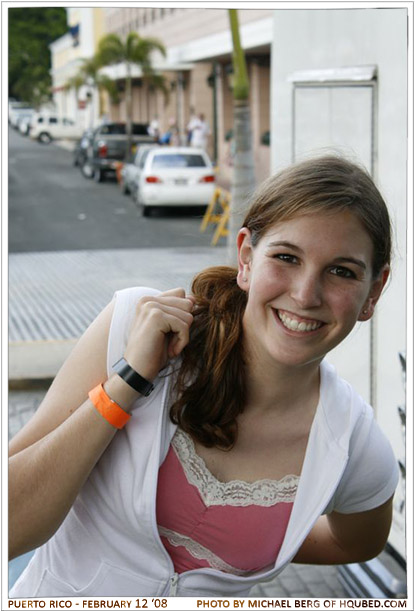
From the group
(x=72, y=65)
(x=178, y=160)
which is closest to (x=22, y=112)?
(x=72, y=65)

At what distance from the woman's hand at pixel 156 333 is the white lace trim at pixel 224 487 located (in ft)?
0.54

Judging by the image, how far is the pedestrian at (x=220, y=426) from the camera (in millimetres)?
1630

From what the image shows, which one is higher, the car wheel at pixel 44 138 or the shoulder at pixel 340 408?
the car wheel at pixel 44 138

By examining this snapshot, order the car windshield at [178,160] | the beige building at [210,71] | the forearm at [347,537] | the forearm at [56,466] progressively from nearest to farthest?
the forearm at [56,466] → the forearm at [347,537] → the car windshield at [178,160] → the beige building at [210,71]

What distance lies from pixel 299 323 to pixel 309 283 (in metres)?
0.08

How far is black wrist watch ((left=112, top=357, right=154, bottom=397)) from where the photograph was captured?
5.38 ft

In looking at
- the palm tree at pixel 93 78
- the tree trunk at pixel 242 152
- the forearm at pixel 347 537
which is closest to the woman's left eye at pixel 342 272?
the forearm at pixel 347 537

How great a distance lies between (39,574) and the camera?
1.76 m

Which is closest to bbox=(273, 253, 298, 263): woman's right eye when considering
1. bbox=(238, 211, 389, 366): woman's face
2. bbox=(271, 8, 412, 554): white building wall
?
bbox=(238, 211, 389, 366): woman's face

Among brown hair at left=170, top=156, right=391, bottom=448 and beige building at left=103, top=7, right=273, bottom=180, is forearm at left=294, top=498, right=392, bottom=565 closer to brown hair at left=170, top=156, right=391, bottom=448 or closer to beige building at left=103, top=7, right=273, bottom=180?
brown hair at left=170, top=156, right=391, bottom=448

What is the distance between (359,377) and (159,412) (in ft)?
12.1

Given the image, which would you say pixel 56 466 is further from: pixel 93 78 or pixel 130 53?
pixel 93 78

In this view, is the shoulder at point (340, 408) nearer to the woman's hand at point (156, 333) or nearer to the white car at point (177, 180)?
the woman's hand at point (156, 333)

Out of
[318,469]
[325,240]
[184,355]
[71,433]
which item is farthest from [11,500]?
[325,240]
